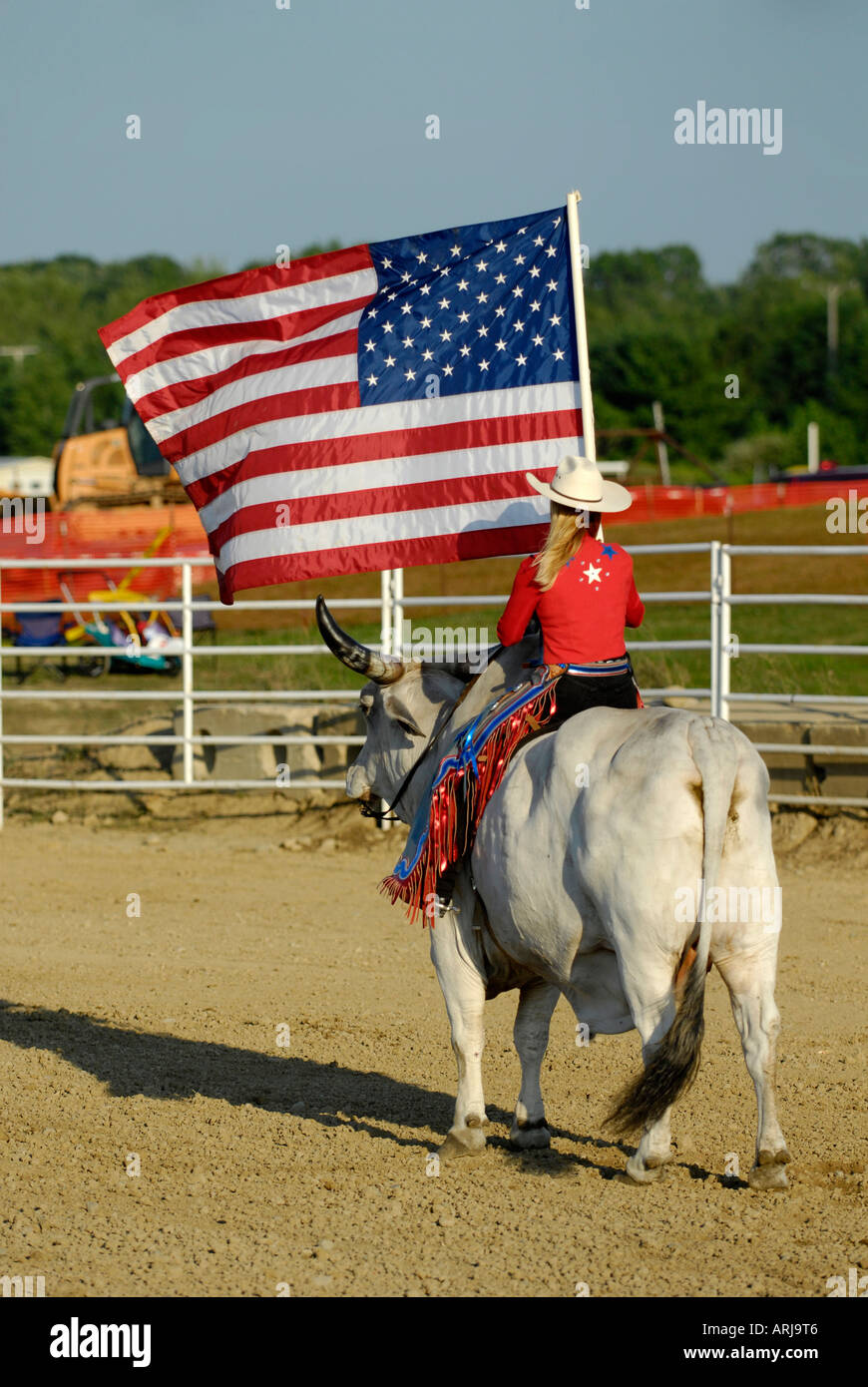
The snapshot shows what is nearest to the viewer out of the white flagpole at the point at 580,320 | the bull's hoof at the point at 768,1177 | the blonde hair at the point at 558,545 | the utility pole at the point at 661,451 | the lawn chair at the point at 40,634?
the bull's hoof at the point at 768,1177

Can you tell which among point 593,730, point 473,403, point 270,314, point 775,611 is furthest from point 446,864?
point 775,611

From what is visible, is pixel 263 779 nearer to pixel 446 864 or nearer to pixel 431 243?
pixel 431 243

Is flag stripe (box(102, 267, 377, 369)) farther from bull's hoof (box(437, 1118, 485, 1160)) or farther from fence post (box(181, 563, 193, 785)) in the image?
fence post (box(181, 563, 193, 785))

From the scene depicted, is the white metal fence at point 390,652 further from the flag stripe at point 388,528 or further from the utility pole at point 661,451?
the utility pole at point 661,451

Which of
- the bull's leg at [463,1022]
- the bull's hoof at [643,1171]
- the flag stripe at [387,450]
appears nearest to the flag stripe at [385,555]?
the flag stripe at [387,450]

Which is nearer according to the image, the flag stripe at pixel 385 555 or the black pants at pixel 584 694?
the black pants at pixel 584 694

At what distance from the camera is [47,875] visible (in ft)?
35.6

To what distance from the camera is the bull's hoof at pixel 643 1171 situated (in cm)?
482

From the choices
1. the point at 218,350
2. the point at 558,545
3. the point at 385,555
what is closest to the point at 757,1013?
the point at 558,545

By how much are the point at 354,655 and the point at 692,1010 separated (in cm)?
181

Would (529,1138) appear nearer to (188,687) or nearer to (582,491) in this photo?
(582,491)

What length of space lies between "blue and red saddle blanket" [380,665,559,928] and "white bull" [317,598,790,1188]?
0.24 ft

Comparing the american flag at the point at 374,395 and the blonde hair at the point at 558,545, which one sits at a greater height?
the american flag at the point at 374,395

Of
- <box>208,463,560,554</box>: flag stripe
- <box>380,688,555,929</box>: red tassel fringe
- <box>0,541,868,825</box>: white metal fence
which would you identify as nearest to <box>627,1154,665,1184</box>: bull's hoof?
<box>380,688,555,929</box>: red tassel fringe
